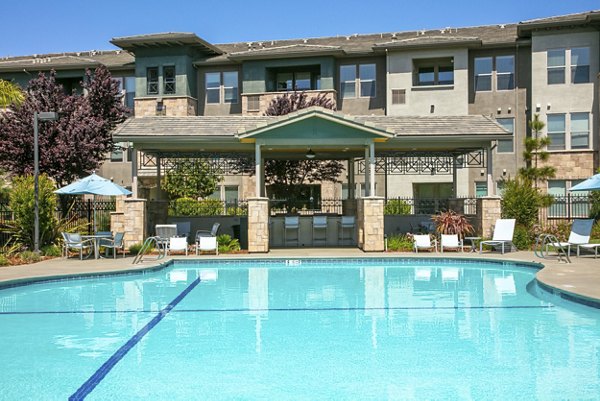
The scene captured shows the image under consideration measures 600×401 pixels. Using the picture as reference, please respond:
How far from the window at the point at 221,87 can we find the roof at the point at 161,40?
179 centimetres

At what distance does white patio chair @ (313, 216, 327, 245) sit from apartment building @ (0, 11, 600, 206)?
302 centimetres

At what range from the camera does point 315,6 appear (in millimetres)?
24359

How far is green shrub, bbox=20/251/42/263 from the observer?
19.0m

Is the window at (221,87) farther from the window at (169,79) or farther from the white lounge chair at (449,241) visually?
the white lounge chair at (449,241)

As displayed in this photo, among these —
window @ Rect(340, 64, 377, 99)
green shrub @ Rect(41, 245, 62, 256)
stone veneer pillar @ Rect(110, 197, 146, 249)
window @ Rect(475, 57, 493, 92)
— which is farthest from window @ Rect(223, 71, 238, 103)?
green shrub @ Rect(41, 245, 62, 256)

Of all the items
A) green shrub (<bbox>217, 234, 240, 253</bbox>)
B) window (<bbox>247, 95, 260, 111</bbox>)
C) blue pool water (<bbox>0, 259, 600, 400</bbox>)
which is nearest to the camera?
blue pool water (<bbox>0, 259, 600, 400</bbox>)

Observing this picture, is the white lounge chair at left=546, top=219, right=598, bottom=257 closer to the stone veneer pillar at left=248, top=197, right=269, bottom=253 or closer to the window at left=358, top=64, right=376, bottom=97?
the stone veneer pillar at left=248, top=197, right=269, bottom=253

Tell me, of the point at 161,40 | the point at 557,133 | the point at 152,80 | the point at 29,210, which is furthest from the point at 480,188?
the point at 29,210

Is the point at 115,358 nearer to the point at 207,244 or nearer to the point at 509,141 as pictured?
the point at 207,244

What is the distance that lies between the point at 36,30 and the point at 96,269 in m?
10.6

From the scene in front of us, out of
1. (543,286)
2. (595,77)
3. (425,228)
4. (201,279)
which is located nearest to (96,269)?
(201,279)

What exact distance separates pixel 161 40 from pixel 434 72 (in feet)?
48.8

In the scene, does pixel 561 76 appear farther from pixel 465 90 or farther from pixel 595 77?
pixel 465 90

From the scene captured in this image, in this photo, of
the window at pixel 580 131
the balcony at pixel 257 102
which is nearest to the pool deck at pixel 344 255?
the window at pixel 580 131
